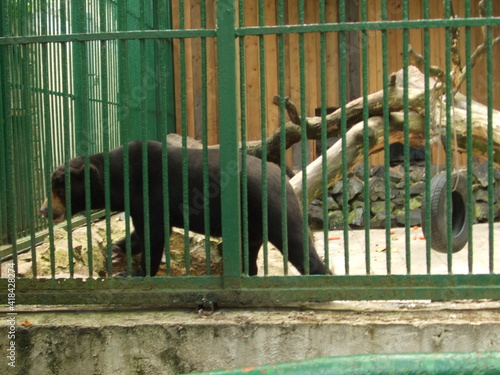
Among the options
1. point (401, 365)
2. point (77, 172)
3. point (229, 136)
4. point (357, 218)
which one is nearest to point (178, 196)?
point (77, 172)

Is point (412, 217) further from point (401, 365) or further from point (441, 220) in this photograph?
point (401, 365)

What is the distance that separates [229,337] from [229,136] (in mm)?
1135

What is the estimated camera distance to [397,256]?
26.9 feet

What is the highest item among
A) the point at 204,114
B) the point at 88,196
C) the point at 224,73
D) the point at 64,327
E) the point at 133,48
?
the point at 133,48

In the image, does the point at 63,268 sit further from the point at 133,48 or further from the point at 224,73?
the point at 133,48

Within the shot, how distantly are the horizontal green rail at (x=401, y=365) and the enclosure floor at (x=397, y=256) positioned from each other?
15.4ft

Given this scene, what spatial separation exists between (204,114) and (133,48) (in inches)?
213

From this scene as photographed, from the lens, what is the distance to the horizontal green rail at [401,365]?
105 cm

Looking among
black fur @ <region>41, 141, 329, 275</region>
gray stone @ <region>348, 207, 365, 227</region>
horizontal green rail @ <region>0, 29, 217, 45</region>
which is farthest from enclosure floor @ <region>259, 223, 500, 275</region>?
horizontal green rail @ <region>0, 29, 217, 45</region>

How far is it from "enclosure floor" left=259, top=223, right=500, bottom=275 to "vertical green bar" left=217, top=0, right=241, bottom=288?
2.32 meters

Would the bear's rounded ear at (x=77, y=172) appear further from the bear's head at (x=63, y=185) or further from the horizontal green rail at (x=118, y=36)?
the horizontal green rail at (x=118, y=36)

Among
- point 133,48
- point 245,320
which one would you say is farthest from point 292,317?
point 133,48

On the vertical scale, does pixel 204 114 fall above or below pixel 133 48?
below

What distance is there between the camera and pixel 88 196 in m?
3.74
